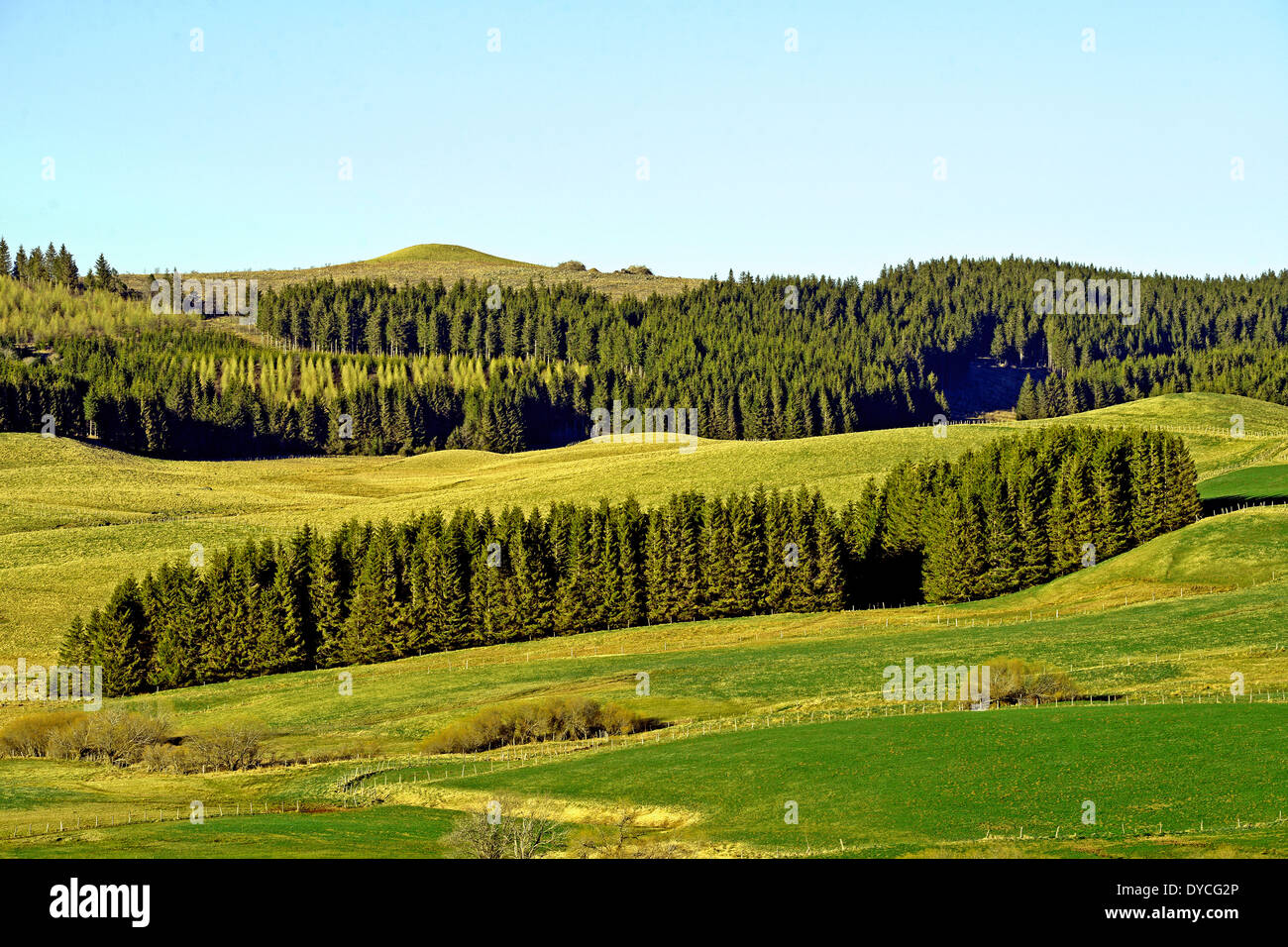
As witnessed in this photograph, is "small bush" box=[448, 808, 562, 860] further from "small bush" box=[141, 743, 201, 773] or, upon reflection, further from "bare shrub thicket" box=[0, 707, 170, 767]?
"bare shrub thicket" box=[0, 707, 170, 767]

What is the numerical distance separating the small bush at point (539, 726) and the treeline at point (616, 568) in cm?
2769

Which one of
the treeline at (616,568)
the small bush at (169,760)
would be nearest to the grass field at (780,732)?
the small bush at (169,760)

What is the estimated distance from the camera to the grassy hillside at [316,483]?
341 ft

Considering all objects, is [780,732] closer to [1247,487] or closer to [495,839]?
[495,839]

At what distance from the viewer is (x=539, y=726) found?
63406 mm

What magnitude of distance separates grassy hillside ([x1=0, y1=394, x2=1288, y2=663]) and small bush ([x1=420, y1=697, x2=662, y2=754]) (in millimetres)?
40526

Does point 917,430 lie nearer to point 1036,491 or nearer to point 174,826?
point 1036,491

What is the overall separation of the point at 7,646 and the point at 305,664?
2031 cm

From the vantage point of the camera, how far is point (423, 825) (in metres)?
46.1

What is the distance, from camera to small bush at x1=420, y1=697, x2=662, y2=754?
2474 inches

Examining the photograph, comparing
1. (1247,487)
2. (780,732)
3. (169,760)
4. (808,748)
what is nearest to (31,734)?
(169,760)
